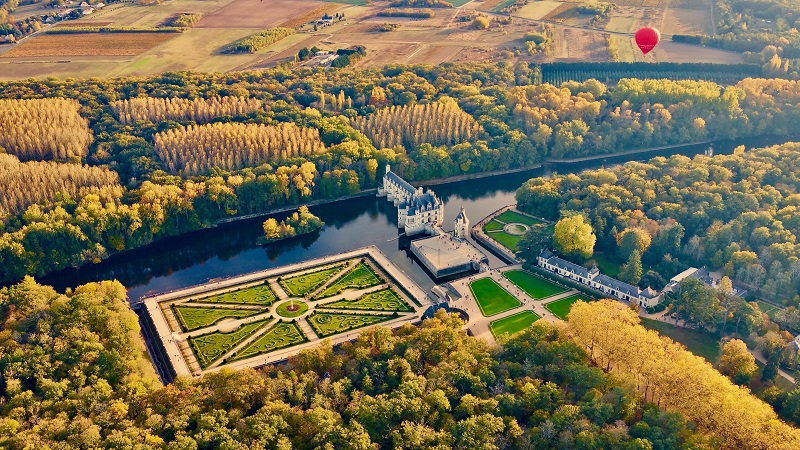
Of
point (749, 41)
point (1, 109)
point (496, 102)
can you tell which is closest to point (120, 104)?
point (1, 109)

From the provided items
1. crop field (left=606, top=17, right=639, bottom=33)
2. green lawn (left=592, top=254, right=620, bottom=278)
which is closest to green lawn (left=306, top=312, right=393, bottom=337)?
green lawn (left=592, top=254, right=620, bottom=278)

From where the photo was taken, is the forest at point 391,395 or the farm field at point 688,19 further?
the farm field at point 688,19

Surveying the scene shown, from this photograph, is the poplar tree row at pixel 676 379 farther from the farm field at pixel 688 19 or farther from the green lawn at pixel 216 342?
the farm field at pixel 688 19

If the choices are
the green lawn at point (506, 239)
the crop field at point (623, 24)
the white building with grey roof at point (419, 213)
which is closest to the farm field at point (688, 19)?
the crop field at point (623, 24)

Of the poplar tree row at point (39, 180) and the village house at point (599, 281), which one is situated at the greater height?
the poplar tree row at point (39, 180)

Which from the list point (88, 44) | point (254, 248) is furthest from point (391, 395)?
point (88, 44)

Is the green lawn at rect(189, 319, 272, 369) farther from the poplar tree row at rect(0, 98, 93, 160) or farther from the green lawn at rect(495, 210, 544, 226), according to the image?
the poplar tree row at rect(0, 98, 93, 160)
